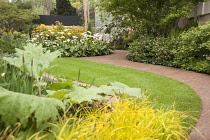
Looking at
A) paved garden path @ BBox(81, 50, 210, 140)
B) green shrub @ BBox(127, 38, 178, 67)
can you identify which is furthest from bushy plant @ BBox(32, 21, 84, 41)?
paved garden path @ BBox(81, 50, 210, 140)

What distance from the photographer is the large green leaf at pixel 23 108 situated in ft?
4.24

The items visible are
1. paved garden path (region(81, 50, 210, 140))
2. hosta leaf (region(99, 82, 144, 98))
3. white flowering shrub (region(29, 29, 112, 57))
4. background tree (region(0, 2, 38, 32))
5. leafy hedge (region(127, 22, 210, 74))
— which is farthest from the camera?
background tree (region(0, 2, 38, 32))

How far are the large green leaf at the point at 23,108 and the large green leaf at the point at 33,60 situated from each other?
14.8 inches

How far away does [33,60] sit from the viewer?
1.77m

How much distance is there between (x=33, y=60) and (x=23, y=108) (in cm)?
56

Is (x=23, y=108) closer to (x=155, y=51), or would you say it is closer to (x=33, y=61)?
(x=33, y=61)

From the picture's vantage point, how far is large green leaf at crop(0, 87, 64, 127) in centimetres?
129

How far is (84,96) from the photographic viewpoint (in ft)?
6.07

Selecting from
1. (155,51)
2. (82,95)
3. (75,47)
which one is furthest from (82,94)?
(75,47)

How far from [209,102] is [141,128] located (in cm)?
313

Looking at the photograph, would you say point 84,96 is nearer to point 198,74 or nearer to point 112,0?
point 198,74

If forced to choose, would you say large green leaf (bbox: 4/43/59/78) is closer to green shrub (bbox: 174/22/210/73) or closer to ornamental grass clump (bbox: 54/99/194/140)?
ornamental grass clump (bbox: 54/99/194/140)

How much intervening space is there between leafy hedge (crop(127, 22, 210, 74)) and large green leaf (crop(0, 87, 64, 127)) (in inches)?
271

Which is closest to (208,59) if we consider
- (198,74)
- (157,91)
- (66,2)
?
(198,74)
